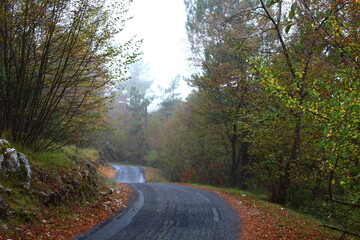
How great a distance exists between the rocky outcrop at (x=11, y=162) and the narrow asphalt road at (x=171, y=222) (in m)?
2.43

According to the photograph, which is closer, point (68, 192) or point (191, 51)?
point (68, 192)

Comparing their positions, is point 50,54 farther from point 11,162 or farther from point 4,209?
point 4,209

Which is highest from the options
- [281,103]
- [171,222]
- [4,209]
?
[281,103]

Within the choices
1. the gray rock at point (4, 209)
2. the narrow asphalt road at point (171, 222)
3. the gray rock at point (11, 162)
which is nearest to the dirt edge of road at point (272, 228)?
the narrow asphalt road at point (171, 222)

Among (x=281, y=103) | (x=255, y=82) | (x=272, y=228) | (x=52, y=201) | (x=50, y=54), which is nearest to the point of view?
(x=255, y=82)

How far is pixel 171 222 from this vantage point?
25.5 ft

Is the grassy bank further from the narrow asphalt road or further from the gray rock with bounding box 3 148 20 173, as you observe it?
the narrow asphalt road

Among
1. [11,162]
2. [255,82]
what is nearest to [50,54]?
[11,162]

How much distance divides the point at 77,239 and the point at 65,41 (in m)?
5.89

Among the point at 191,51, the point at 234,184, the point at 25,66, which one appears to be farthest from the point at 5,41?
the point at 234,184

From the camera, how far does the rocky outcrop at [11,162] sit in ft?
22.3

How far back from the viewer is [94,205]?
941 cm

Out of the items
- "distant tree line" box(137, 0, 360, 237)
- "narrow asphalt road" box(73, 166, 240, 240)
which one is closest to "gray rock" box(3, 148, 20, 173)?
"narrow asphalt road" box(73, 166, 240, 240)

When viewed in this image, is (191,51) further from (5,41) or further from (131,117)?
(131,117)
